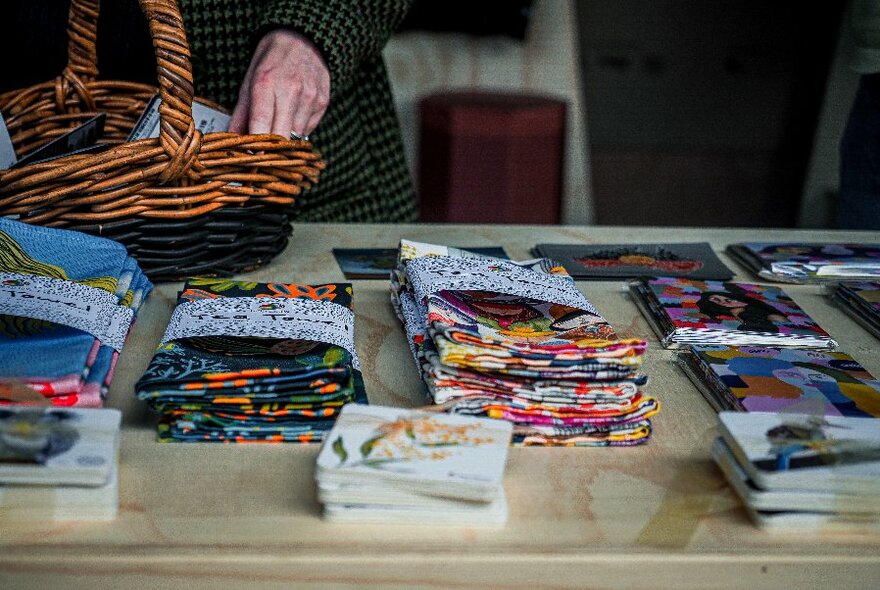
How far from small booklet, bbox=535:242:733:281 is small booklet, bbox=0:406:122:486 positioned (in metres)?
0.73

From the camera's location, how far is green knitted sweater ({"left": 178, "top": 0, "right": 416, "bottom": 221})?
4.50 feet

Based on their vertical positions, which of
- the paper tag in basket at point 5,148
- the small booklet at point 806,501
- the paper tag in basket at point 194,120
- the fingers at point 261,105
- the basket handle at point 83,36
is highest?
the basket handle at point 83,36

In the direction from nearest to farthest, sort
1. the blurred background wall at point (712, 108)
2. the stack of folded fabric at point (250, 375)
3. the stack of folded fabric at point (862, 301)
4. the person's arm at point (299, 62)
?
1. the stack of folded fabric at point (250, 375)
2. the stack of folded fabric at point (862, 301)
3. the person's arm at point (299, 62)
4. the blurred background wall at point (712, 108)

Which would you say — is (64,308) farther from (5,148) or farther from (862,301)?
(862,301)

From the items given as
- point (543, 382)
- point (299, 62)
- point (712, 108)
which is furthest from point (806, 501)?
point (712, 108)

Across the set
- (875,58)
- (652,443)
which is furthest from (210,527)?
(875,58)

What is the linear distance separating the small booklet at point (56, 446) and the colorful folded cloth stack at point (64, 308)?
9cm

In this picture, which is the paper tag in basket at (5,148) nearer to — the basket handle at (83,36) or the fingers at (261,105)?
the basket handle at (83,36)

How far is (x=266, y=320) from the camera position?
0.91 m

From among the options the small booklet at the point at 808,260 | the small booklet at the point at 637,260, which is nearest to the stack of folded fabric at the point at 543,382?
the small booklet at the point at 637,260

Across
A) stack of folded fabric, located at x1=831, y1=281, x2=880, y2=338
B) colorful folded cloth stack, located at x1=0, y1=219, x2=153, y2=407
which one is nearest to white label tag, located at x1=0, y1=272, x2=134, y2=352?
colorful folded cloth stack, located at x1=0, y1=219, x2=153, y2=407

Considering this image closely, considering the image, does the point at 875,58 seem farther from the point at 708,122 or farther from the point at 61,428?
the point at 708,122

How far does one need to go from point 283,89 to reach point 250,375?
563mm

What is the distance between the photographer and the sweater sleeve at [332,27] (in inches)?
52.9
